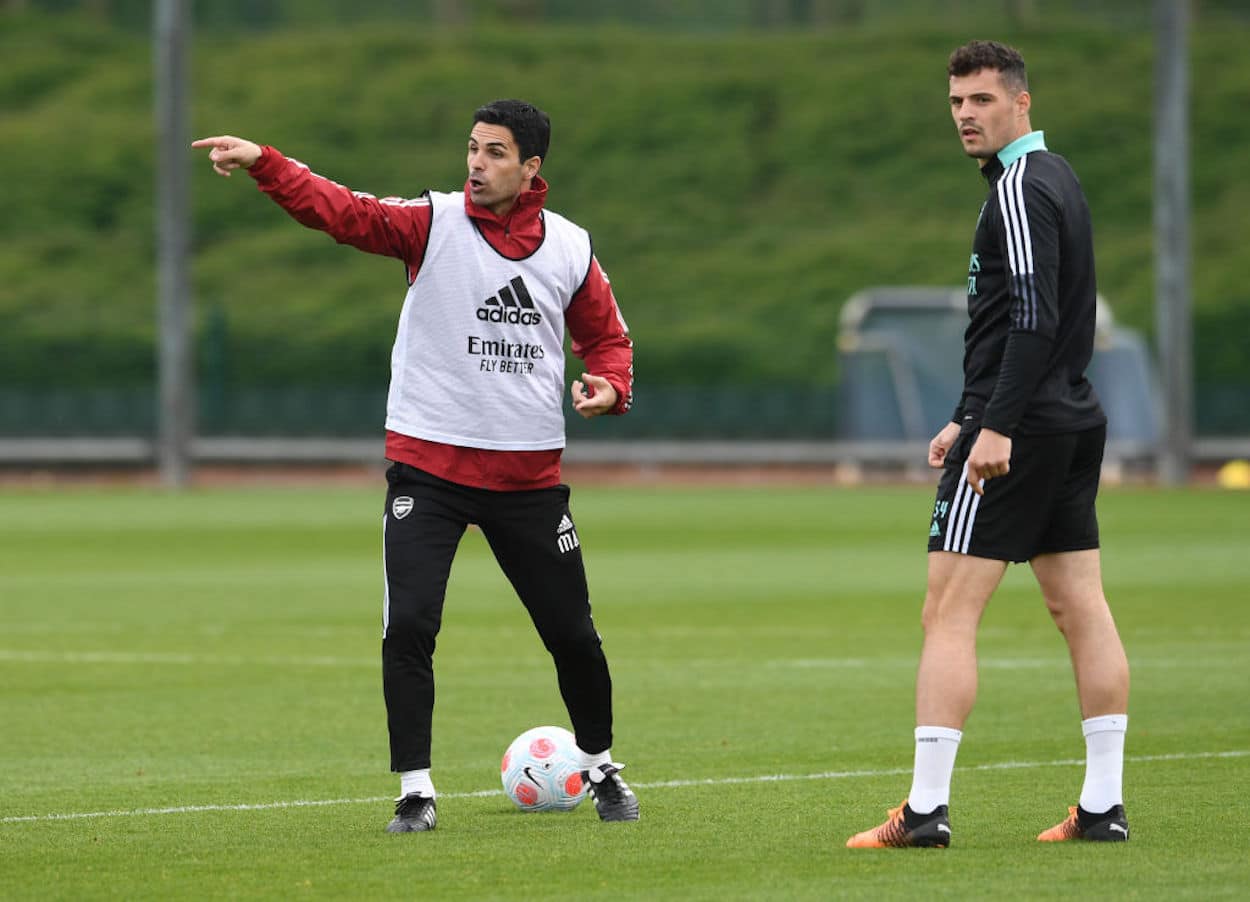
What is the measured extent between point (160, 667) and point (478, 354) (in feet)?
18.8

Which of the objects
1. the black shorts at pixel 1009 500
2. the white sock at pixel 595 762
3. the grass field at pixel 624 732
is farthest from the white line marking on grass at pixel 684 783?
the black shorts at pixel 1009 500

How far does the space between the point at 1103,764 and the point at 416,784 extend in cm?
205

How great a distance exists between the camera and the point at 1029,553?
6.57m

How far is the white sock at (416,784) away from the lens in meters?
7.03

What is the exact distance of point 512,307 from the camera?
287 inches

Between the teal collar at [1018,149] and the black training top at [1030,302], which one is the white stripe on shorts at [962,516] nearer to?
the black training top at [1030,302]

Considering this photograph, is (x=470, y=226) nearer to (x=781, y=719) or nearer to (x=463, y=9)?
(x=781, y=719)

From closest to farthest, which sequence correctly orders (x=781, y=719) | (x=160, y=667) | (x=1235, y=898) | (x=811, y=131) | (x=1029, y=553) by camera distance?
(x=1235, y=898)
(x=1029, y=553)
(x=781, y=719)
(x=160, y=667)
(x=811, y=131)

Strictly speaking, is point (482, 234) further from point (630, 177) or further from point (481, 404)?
point (630, 177)

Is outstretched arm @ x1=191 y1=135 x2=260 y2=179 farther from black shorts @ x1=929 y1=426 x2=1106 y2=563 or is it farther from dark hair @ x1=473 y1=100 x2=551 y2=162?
black shorts @ x1=929 y1=426 x2=1106 y2=563

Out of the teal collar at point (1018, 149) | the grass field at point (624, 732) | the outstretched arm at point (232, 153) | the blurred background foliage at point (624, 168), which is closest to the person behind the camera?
the grass field at point (624, 732)

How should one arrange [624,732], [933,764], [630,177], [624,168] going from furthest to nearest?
1. [624,168]
2. [630,177]
3. [624,732]
4. [933,764]

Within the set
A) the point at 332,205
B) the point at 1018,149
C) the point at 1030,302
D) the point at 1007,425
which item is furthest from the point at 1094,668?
the point at 332,205

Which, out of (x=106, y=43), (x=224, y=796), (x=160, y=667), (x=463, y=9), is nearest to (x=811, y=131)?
(x=463, y=9)
